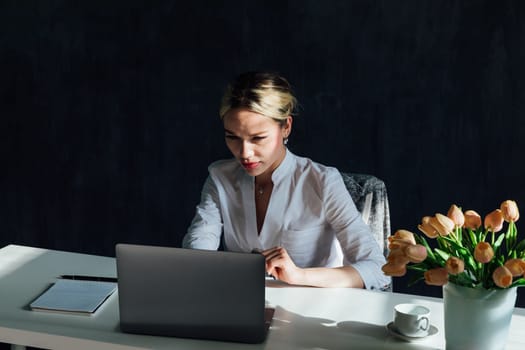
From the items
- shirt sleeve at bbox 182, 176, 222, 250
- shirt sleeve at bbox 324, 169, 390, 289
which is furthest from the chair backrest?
shirt sleeve at bbox 182, 176, 222, 250

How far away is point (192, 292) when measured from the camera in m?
1.31

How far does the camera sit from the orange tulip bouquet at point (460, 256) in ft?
3.93

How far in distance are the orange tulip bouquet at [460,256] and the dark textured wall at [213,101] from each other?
1.50 m

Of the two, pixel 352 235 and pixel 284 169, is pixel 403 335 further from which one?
pixel 284 169

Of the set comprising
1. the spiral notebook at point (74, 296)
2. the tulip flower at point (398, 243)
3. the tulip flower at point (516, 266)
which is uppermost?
the tulip flower at point (398, 243)

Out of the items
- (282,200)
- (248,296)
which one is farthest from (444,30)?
(248,296)

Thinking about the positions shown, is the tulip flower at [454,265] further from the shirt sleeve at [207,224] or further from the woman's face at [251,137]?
the shirt sleeve at [207,224]

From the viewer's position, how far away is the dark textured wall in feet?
8.89

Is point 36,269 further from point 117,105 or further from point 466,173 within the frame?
point 466,173

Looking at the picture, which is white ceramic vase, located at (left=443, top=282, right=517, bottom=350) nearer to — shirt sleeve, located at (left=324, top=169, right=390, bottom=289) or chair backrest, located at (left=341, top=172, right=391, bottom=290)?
shirt sleeve, located at (left=324, top=169, right=390, bottom=289)

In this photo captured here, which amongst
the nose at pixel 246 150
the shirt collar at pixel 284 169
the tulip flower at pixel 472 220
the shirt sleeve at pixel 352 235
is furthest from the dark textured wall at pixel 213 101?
the tulip flower at pixel 472 220

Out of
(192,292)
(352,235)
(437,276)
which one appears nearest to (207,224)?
(352,235)

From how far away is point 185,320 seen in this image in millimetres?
1348

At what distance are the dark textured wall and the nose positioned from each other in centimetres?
98
